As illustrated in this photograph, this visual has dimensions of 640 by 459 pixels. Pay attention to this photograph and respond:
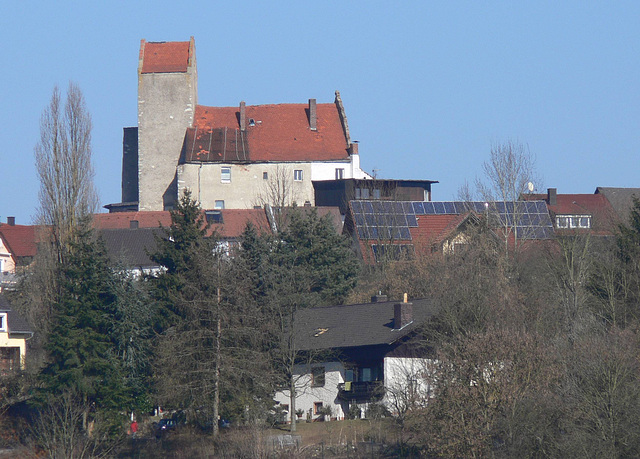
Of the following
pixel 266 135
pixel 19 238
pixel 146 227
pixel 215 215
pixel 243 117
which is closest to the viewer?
pixel 146 227

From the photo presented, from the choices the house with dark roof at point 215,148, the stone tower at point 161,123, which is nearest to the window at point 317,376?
the house with dark roof at point 215,148

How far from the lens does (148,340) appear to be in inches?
1545

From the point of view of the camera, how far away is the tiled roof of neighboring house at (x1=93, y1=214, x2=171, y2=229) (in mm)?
73062

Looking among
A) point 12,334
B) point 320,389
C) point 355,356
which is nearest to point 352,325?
point 355,356

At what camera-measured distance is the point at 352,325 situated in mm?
40438

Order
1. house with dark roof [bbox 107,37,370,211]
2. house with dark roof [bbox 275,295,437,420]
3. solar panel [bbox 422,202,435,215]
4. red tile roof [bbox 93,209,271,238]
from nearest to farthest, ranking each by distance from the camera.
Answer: house with dark roof [bbox 275,295,437,420] → solar panel [bbox 422,202,435,215] → red tile roof [bbox 93,209,271,238] → house with dark roof [bbox 107,37,370,211]

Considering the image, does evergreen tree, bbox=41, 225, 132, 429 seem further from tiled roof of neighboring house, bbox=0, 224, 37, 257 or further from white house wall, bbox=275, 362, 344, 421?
tiled roof of neighboring house, bbox=0, 224, 37, 257

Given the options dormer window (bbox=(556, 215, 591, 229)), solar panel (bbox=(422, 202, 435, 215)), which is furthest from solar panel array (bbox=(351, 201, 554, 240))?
dormer window (bbox=(556, 215, 591, 229))

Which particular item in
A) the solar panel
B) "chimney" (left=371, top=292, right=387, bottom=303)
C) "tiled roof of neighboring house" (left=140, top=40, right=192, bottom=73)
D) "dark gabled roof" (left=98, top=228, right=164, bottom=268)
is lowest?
"chimney" (left=371, top=292, right=387, bottom=303)

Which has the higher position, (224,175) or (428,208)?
(224,175)

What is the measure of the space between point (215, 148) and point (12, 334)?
111 feet

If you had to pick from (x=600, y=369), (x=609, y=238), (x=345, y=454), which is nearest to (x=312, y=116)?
(x=609, y=238)

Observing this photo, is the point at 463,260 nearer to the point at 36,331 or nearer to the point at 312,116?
the point at 36,331

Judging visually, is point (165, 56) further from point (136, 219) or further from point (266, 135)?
point (136, 219)
